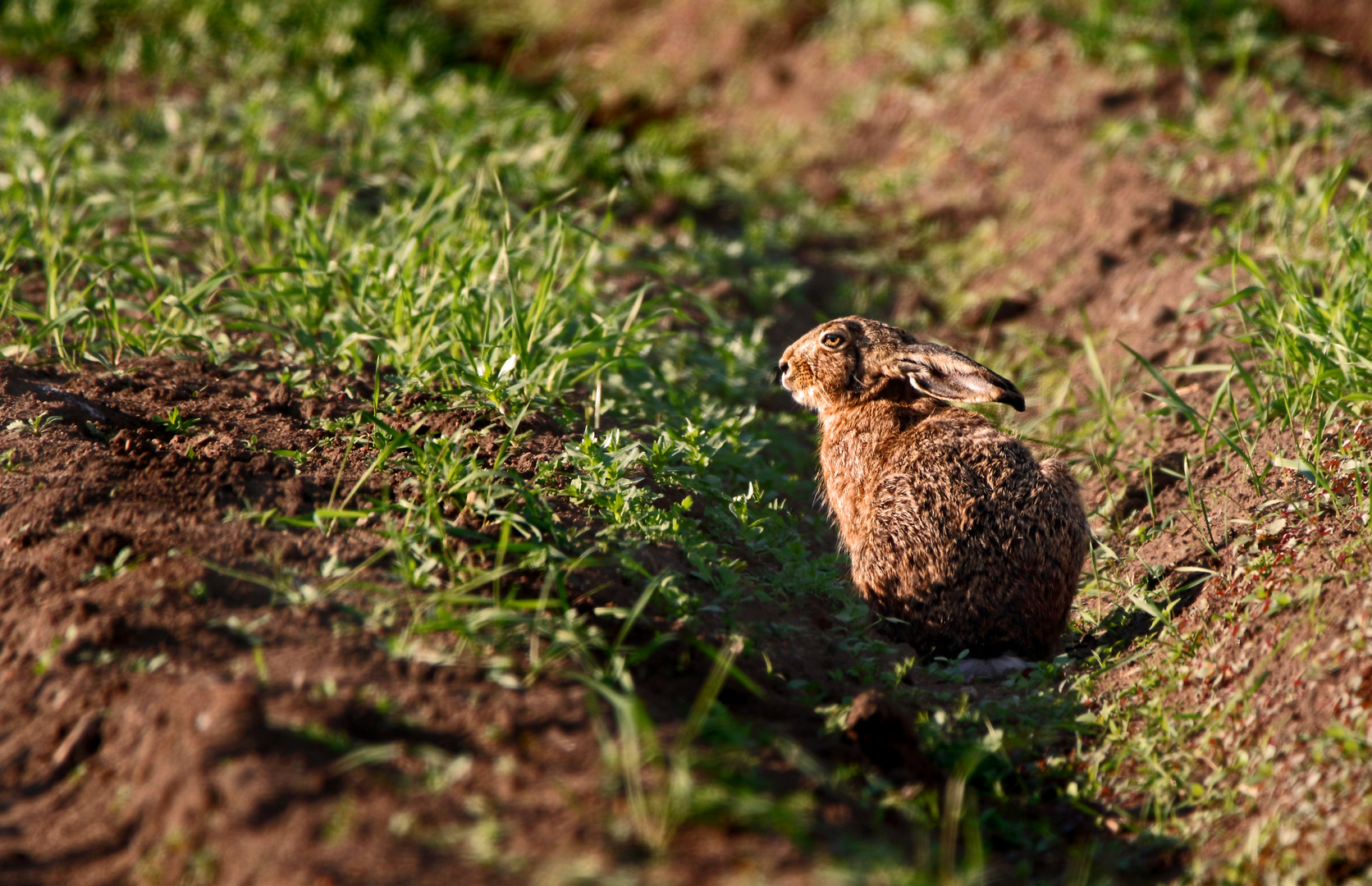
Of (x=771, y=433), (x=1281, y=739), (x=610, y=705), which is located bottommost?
(x=771, y=433)

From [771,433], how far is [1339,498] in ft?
8.29

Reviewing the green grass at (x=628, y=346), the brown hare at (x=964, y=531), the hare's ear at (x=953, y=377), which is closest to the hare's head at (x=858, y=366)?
the hare's ear at (x=953, y=377)

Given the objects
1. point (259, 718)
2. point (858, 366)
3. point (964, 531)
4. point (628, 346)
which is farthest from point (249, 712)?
point (858, 366)

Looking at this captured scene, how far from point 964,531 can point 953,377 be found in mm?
850

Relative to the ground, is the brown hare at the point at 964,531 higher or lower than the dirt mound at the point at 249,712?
lower

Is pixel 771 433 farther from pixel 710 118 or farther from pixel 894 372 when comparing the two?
pixel 710 118

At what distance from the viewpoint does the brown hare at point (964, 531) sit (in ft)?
13.7

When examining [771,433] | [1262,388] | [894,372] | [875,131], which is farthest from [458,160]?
[1262,388]

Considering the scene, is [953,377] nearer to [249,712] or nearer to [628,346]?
[628,346]

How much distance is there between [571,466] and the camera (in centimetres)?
431

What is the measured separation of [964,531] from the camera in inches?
166

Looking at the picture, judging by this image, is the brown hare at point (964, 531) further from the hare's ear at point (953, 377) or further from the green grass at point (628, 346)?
the green grass at point (628, 346)

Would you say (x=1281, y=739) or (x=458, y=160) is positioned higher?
(x=458, y=160)

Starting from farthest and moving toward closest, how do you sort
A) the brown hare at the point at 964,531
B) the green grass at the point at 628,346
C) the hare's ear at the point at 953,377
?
the hare's ear at the point at 953,377 → the brown hare at the point at 964,531 → the green grass at the point at 628,346
